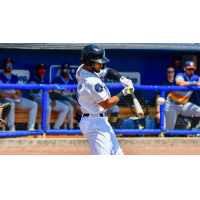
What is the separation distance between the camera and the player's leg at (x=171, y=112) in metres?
7.11

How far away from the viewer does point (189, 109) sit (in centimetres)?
716

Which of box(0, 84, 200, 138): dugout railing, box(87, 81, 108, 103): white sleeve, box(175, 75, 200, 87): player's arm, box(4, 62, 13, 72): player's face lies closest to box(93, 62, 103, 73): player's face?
box(87, 81, 108, 103): white sleeve

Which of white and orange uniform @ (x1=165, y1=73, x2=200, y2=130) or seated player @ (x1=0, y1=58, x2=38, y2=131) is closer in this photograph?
seated player @ (x1=0, y1=58, x2=38, y2=131)

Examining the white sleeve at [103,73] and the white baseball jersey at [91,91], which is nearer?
the white baseball jersey at [91,91]

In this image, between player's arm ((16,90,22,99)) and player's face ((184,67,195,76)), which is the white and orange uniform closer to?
player's face ((184,67,195,76))

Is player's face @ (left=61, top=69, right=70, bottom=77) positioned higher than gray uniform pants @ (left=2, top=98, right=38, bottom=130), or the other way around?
player's face @ (left=61, top=69, right=70, bottom=77)

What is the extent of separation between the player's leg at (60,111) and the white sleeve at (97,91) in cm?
317

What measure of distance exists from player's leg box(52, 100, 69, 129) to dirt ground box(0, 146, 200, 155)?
1.51 feet

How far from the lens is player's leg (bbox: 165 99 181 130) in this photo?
7.11m

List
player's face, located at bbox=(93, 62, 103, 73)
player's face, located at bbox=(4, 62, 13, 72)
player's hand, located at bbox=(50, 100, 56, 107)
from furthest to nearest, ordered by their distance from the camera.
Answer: player's face, located at bbox=(4, 62, 13, 72) → player's hand, located at bbox=(50, 100, 56, 107) → player's face, located at bbox=(93, 62, 103, 73)

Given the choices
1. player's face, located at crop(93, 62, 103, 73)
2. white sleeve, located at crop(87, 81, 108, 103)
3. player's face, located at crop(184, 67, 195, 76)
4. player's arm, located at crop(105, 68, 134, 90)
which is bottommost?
player's face, located at crop(184, 67, 195, 76)

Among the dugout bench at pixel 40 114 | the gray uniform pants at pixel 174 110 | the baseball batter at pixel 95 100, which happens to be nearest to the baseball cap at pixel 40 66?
the dugout bench at pixel 40 114

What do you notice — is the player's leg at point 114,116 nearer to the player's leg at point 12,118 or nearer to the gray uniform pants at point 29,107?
the gray uniform pants at point 29,107

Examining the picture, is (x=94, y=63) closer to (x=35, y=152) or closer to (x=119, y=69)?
(x=35, y=152)
